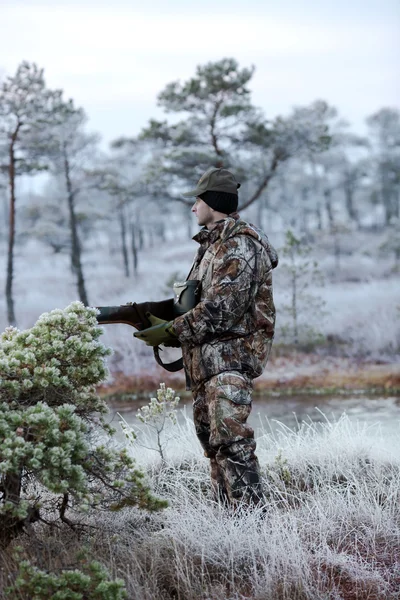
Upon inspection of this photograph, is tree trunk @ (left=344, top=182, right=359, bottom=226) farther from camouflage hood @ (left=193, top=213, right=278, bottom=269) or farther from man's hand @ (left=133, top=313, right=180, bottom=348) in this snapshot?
man's hand @ (left=133, top=313, right=180, bottom=348)

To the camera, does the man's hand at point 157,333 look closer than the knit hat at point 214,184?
Yes

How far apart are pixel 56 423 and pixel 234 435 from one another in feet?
3.87

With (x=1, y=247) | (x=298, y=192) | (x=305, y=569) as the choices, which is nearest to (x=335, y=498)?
(x=305, y=569)

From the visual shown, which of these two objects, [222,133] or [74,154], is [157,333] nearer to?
[222,133]

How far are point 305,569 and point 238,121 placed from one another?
478 inches

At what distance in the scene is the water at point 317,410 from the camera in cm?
891

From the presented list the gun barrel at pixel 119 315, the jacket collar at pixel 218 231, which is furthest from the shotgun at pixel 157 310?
the jacket collar at pixel 218 231

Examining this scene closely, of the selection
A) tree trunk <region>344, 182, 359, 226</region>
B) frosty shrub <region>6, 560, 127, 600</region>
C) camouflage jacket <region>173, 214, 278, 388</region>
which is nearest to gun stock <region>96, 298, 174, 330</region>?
camouflage jacket <region>173, 214, 278, 388</region>

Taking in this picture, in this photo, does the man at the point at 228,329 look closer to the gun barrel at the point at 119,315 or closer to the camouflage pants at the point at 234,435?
the camouflage pants at the point at 234,435

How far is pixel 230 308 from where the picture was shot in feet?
13.1

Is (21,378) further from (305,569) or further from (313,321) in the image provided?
(313,321)

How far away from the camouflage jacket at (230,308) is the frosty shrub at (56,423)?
61 centimetres

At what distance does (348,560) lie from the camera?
3.68 m

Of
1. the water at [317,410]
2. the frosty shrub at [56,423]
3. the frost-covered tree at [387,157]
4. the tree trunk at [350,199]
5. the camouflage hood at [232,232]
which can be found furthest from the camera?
the tree trunk at [350,199]
